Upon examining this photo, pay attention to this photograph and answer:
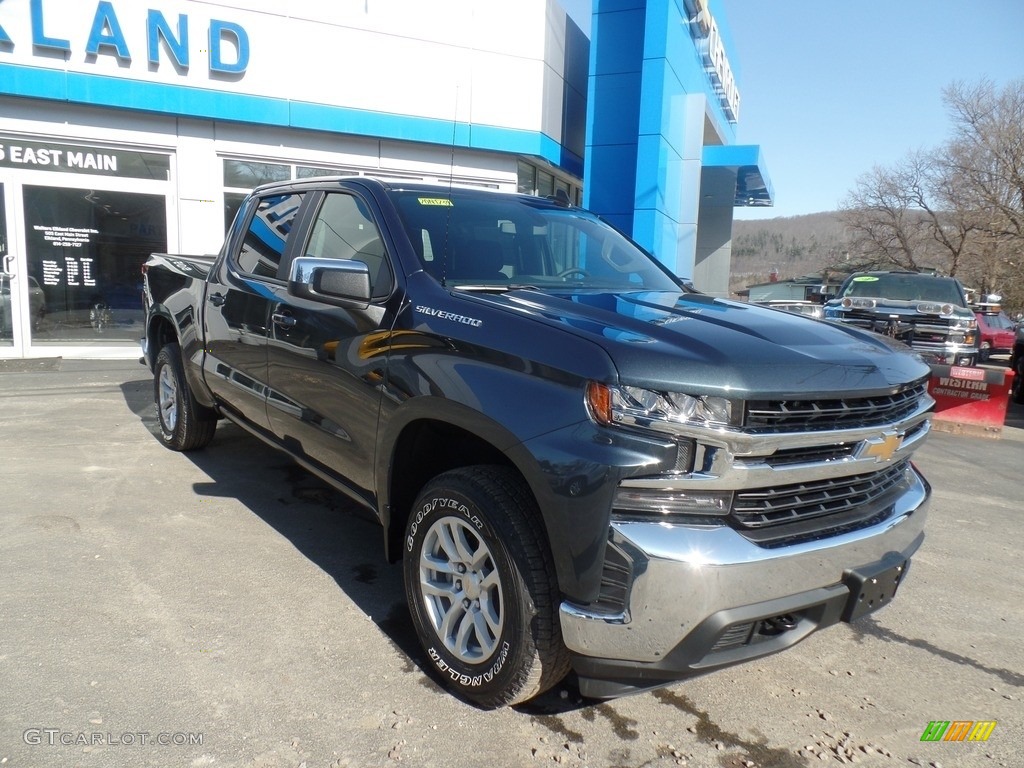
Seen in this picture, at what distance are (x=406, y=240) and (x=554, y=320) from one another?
3.32ft

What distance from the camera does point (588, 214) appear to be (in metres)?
4.36

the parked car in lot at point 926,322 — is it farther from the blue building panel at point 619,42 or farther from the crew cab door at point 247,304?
the crew cab door at point 247,304

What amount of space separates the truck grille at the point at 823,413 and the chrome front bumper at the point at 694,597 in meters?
0.35

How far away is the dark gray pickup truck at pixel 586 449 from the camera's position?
217cm

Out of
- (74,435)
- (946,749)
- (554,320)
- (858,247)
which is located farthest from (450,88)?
(858,247)

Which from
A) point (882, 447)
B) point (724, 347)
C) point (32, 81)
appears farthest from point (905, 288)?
point (32, 81)

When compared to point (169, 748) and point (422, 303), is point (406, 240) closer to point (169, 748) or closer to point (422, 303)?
point (422, 303)

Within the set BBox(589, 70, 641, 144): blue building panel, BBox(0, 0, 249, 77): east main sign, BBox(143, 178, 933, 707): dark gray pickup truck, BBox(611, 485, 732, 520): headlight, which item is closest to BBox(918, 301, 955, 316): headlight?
BBox(589, 70, 641, 144): blue building panel

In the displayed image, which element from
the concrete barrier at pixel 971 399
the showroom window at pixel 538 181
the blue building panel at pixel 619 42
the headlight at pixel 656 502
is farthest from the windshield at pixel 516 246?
the blue building panel at pixel 619 42

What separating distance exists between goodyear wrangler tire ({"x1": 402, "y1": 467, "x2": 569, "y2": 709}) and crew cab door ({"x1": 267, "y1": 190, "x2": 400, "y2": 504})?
0.53 metres

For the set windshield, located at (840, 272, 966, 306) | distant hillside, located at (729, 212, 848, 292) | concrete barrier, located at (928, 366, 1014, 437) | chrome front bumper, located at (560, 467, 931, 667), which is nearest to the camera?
chrome front bumper, located at (560, 467, 931, 667)

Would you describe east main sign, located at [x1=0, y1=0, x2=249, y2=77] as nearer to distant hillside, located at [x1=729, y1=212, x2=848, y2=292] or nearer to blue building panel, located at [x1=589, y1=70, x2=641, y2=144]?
blue building panel, located at [x1=589, y1=70, x2=641, y2=144]

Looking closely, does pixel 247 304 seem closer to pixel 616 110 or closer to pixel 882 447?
pixel 882 447

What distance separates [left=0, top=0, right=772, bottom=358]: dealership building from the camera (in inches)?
394
